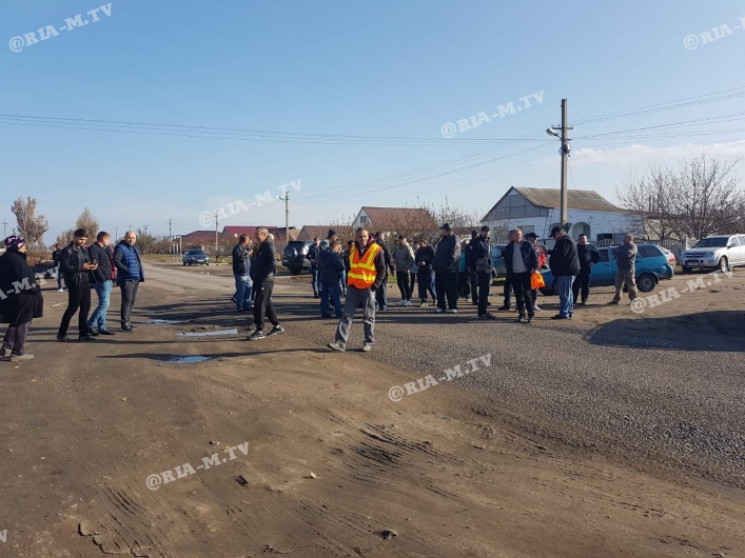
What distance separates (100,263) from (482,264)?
7028 mm

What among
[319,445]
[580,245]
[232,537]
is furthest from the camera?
[580,245]

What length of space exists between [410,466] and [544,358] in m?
4.24

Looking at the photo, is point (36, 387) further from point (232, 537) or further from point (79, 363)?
point (232, 537)

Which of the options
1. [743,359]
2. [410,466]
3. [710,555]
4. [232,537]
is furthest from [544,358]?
[232,537]

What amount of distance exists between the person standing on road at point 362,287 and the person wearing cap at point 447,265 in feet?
11.8

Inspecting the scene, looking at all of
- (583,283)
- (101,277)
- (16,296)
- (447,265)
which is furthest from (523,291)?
(16,296)

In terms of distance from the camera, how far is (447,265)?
12.3 meters

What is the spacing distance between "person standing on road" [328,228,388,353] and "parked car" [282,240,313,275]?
22310mm

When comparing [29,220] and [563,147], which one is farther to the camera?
[29,220]

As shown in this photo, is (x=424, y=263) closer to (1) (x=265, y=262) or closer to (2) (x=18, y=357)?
(1) (x=265, y=262)

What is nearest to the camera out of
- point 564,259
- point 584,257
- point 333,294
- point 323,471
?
point 323,471

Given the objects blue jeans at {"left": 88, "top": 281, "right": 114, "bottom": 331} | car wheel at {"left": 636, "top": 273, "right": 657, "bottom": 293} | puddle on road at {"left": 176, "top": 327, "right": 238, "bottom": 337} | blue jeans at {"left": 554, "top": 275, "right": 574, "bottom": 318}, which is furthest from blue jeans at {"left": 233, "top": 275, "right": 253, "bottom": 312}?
car wheel at {"left": 636, "top": 273, "right": 657, "bottom": 293}

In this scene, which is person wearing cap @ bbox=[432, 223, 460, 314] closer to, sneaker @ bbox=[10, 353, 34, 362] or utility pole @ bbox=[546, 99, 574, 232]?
sneaker @ bbox=[10, 353, 34, 362]

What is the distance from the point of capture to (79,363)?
8.30 metres
